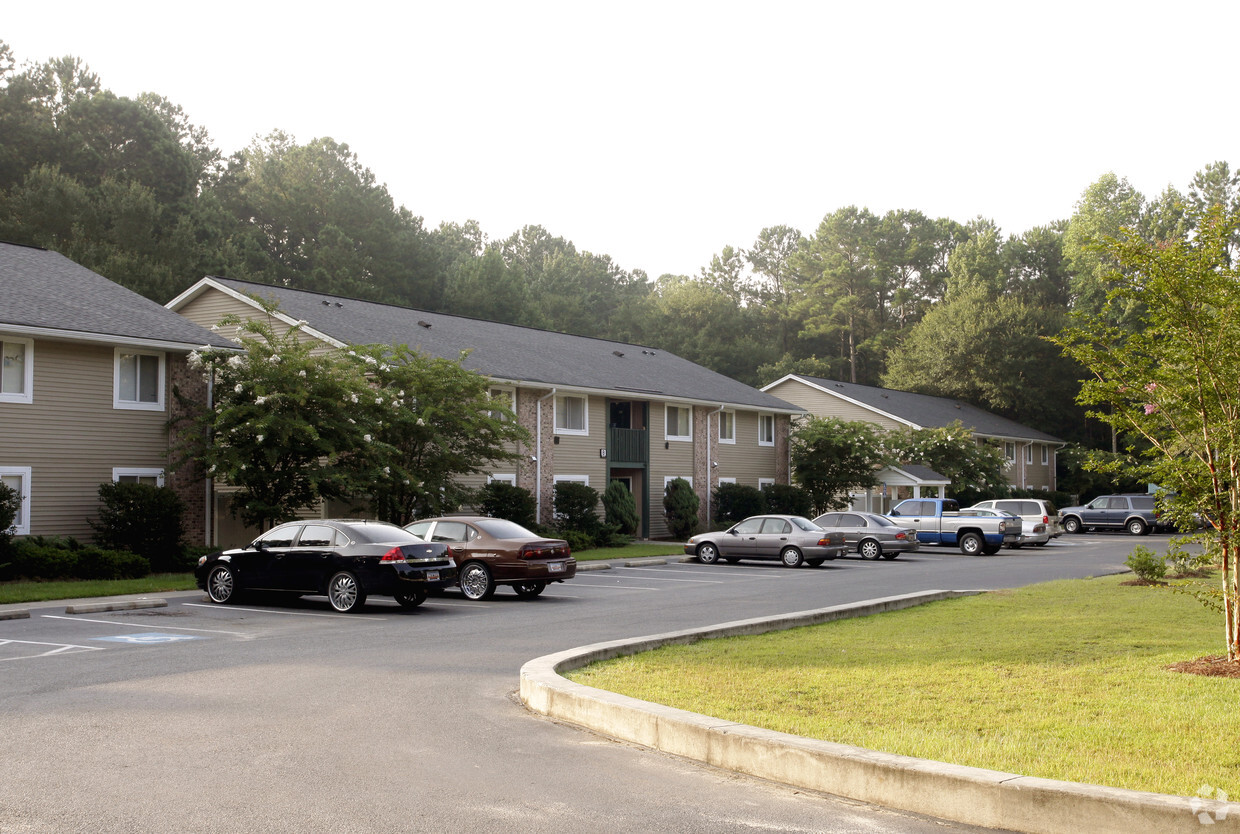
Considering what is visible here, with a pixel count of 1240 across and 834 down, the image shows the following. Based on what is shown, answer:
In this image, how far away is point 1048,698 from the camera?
862 cm

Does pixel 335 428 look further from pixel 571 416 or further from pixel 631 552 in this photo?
pixel 571 416

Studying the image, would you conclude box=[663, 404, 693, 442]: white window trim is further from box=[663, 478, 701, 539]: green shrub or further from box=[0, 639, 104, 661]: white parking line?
box=[0, 639, 104, 661]: white parking line

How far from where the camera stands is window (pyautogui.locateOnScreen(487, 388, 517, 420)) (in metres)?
28.6

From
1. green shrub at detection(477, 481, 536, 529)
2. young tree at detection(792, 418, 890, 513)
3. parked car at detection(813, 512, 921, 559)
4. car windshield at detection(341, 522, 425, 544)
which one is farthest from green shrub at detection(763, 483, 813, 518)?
car windshield at detection(341, 522, 425, 544)

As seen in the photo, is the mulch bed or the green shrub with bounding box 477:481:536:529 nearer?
the mulch bed

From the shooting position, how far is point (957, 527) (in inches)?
1407

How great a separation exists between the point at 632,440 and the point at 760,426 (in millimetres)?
8828

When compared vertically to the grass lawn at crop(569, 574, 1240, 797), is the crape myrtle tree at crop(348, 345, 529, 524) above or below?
above

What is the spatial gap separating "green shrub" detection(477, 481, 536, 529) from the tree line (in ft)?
71.1

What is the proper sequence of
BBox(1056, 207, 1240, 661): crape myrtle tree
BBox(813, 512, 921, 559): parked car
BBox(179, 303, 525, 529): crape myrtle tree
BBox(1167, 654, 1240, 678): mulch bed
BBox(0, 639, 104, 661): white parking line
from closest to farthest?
BBox(1167, 654, 1240, 678): mulch bed → BBox(1056, 207, 1240, 661): crape myrtle tree → BBox(0, 639, 104, 661): white parking line → BBox(179, 303, 525, 529): crape myrtle tree → BBox(813, 512, 921, 559): parked car

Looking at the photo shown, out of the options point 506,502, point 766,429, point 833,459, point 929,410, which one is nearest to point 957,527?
point 833,459

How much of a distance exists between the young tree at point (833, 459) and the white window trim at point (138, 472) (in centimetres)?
2700

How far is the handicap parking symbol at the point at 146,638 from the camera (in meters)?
13.6

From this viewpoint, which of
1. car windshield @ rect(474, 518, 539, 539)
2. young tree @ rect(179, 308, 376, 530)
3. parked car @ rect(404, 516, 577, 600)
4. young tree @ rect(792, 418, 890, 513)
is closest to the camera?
parked car @ rect(404, 516, 577, 600)
